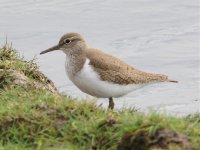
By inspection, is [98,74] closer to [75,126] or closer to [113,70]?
[113,70]

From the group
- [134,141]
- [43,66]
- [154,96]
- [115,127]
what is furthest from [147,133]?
[43,66]

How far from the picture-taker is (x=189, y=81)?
1641cm

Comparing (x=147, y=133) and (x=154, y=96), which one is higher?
(x=147, y=133)

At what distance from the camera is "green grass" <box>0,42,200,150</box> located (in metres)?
7.58

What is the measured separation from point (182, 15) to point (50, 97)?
35.2 feet

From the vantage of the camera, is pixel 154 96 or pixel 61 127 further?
pixel 154 96

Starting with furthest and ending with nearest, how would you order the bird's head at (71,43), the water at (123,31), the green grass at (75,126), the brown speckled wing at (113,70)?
the water at (123,31) → the bird's head at (71,43) → the brown speckled wing at (113,70) → the green grass at (75,126)

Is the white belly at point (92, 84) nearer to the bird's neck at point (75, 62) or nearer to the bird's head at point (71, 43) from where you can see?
the bird's neck at point (75, 62)

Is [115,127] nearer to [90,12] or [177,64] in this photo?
[177,64]

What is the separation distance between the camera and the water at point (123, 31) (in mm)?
16766

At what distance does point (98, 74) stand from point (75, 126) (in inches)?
104

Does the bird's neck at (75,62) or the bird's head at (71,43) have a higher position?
the bird's head at (71,43)

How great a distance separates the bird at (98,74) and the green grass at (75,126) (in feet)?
5.36

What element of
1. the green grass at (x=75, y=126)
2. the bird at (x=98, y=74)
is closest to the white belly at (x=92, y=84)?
the bird at (x=98, y=74)
